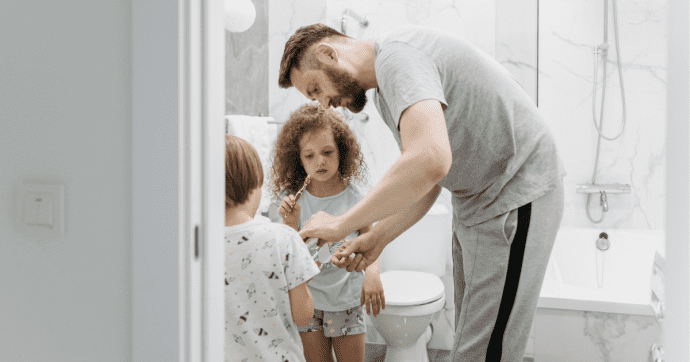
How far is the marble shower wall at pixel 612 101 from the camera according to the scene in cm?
219

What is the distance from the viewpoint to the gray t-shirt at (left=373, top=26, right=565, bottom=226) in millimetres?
1026

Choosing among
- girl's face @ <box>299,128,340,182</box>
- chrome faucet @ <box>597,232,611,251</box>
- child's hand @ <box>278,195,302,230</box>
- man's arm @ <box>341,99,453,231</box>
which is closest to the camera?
man's arm @ <box>341,99,453,231</box>

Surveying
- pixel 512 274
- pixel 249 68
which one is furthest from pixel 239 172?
pixel 249 68

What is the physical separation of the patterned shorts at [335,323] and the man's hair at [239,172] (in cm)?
64

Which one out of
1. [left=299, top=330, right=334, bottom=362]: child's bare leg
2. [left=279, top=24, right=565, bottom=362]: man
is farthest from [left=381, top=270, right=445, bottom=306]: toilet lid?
[left=279, top=24, right=565, bottom=362]: man

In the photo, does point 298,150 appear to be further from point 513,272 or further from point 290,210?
point 513,272

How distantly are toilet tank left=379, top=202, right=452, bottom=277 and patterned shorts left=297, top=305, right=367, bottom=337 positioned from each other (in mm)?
497

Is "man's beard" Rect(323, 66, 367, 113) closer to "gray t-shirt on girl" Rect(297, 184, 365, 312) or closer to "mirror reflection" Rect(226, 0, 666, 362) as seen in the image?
"mirror reflection" Rect(226, 0, 666, 362)

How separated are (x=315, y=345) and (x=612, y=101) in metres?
1.81

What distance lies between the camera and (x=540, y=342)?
5.63ft

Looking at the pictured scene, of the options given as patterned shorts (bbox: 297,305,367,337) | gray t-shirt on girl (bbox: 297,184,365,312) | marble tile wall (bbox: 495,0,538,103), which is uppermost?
marble tile wall (bbox: 495,0,538,103)
